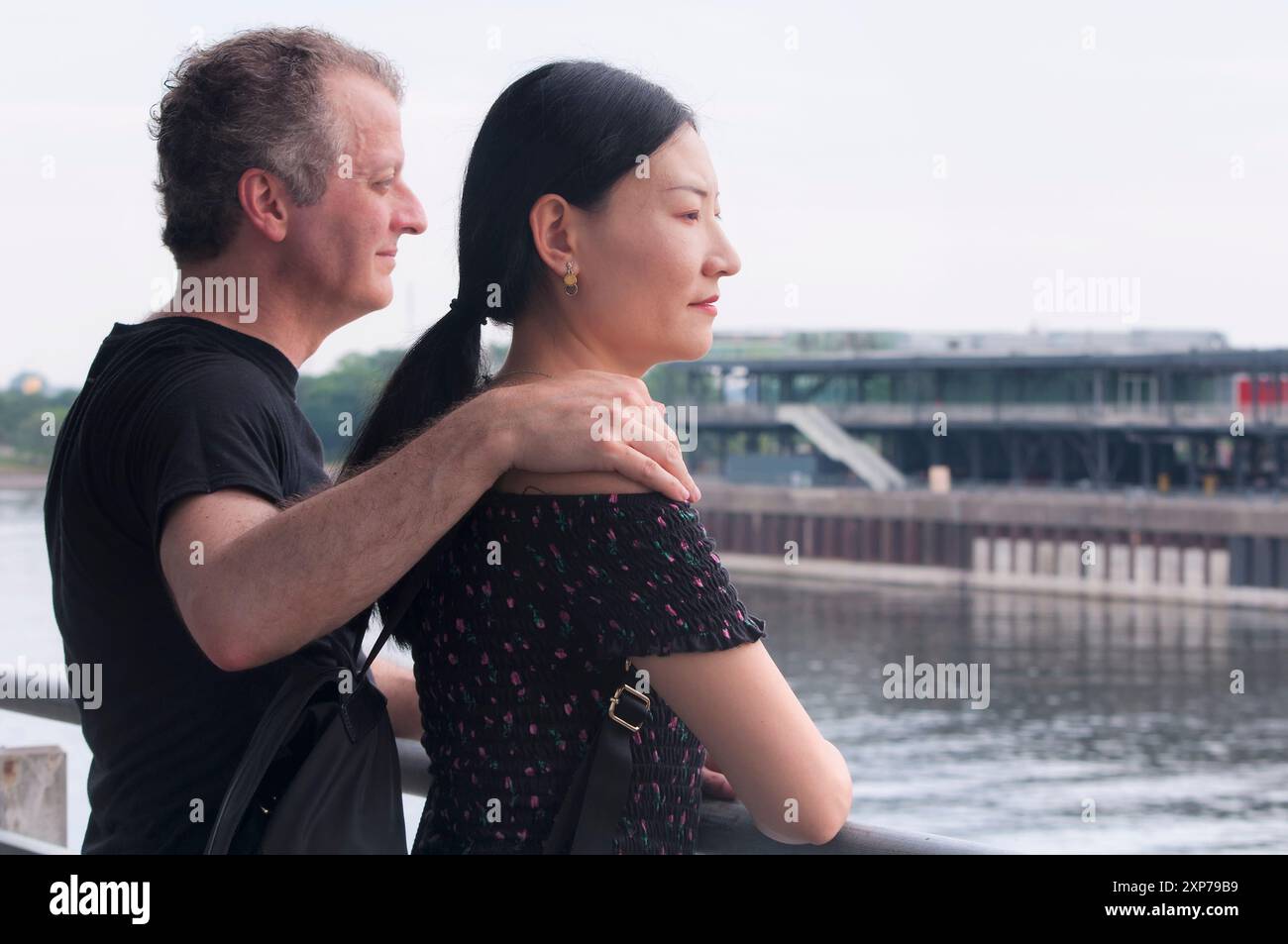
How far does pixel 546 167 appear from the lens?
77.8 inches

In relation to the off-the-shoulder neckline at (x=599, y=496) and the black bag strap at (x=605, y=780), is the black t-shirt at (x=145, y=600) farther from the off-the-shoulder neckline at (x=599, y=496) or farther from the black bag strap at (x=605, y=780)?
the black bag strap at (x=605, y=780)

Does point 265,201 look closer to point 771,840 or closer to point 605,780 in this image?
point 605,780

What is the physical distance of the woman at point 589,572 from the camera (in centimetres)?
177

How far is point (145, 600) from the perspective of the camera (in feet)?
6.98

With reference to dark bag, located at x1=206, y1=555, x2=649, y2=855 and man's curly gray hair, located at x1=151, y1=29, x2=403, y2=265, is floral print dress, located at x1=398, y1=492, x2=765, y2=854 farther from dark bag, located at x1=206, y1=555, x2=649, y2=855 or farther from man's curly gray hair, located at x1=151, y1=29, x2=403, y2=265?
man's curly gray hair, located at x1=151, y1=29, x2=403, y2=265

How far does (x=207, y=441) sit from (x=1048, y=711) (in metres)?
48.0

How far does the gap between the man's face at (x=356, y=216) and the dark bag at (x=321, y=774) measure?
2.13ft

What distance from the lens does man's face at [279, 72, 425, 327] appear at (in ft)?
7.80

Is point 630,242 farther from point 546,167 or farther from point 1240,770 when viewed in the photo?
point 1240,770

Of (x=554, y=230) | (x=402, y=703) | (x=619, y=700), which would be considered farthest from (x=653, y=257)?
(x=402, y=703)

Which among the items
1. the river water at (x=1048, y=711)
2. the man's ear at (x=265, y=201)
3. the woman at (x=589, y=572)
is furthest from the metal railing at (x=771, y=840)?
the river water at (x=1048, y=711)

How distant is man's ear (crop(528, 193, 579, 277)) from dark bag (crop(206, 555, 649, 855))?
421 mm
